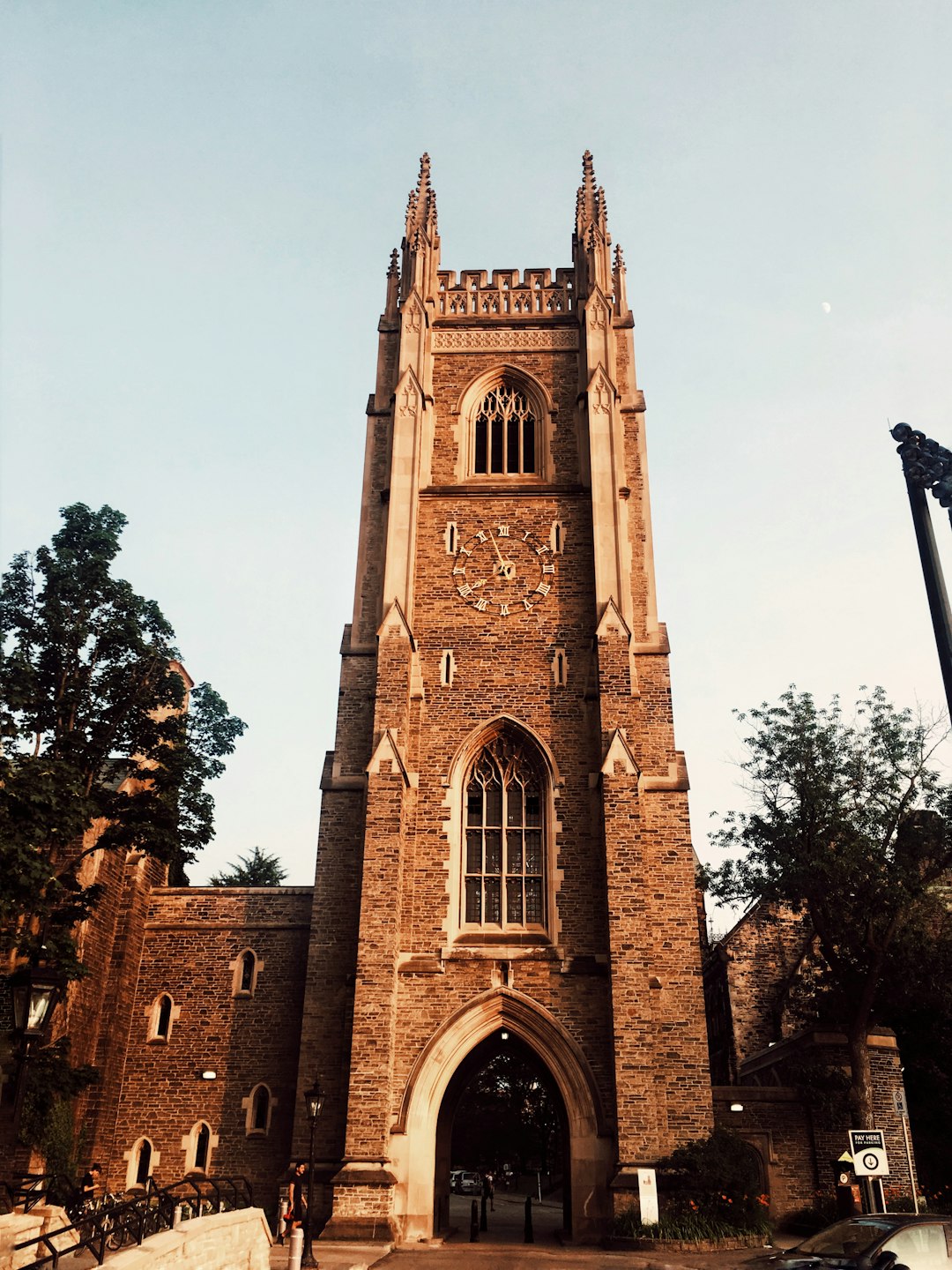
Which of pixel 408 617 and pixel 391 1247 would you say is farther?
pixel 408 617

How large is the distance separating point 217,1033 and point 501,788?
753 cm

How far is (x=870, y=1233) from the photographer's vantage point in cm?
1066

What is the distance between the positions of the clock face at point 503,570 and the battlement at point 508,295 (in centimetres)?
669

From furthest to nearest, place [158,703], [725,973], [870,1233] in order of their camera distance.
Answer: [725,973] → [158,703] → [870,1233]

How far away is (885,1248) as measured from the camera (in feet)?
34.1

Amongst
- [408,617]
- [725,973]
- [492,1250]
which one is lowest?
[492,1250]

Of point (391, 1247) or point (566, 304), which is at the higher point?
point (566, 304)

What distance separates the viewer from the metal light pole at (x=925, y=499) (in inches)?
282

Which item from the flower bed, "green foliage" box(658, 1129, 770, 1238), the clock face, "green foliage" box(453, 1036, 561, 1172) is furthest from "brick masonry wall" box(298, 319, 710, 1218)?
"green foliage" box(453, 1036, 561, 1172)

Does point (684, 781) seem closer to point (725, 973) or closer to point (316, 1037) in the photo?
point (316, 1037)

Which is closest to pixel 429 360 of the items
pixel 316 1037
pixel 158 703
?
pixel 158 703

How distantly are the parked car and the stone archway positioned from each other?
8.38 m

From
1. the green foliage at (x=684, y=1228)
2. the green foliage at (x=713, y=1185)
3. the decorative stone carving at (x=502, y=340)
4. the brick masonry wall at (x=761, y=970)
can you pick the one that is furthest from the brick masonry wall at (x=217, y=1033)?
the decorative stone carving at (x=502, y=340)

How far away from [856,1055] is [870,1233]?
12686 millimetres
